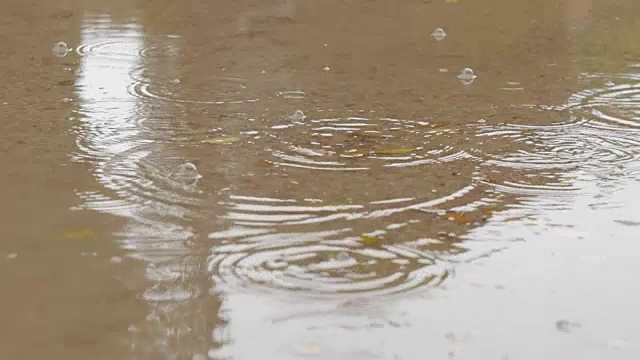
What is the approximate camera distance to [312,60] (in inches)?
304

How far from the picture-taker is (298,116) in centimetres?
582

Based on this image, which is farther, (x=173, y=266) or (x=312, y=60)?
(x=312, y=60)

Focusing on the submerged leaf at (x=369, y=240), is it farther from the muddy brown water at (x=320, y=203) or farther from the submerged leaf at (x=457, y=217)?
the submerged leaf at (x=457, y=217)

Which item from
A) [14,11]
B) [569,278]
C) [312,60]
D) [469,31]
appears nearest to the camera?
[569,278]

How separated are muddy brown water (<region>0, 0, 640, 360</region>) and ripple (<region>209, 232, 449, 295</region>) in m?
0.01

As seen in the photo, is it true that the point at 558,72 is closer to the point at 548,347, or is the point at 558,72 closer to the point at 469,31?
the point at 469,31

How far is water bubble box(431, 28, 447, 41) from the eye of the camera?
347 inches

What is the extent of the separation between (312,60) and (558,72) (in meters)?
1.86

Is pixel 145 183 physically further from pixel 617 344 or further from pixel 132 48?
pixel 132 48

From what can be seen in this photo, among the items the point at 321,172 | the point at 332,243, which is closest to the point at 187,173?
the point at 321,172

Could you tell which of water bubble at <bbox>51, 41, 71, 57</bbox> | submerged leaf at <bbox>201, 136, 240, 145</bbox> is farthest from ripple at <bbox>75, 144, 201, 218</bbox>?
water bubble at <bbox>51, 41, 71, 57</bbox>

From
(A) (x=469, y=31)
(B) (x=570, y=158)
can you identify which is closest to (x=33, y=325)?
(B) (x=570, y=158)

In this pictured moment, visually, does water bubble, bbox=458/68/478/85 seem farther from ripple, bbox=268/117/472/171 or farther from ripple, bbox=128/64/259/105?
ripple, bbox=128/64/259/105

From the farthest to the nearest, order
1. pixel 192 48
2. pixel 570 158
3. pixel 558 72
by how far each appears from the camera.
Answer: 1. pixel 192 48
2. pixel 558 72
3. pixel 570 158
